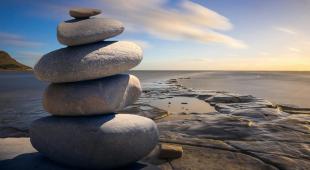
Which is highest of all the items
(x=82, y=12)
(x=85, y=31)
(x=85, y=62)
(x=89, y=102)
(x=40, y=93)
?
(x=82, y=12)

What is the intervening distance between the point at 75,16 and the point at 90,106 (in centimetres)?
175

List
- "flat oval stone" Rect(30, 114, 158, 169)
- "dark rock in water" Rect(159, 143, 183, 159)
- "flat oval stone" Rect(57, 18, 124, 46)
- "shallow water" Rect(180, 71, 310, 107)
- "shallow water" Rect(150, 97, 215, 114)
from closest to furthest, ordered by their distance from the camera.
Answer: "flat oval stone" Rect(30, 114, 158, 169), "flat oval stone" Rect(57, 18, 124, 46), "dark rock in water" Rect(159, 143, 183, 159), "shallow water" Rect(150, 97, 215, 114), "shallow water" Rect(180, 71, 310, 107)

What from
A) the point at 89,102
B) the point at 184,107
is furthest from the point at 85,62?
the point at 184,107

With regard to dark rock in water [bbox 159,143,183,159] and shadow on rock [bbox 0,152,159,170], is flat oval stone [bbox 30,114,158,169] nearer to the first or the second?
shadow on rock [bbox 0,152,159,170]

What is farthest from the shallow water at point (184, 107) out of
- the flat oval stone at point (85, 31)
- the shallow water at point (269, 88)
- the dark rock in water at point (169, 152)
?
the flat oval stone at point (85, 31)

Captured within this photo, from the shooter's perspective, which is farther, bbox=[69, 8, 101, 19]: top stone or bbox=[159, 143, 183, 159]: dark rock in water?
bbox=[159, 143, 183, 159]: dark rock in water

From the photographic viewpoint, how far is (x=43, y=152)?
227 inches

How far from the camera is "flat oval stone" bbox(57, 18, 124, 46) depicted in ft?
18.2

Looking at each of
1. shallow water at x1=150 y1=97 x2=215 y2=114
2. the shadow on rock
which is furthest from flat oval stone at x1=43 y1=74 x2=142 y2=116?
shallow water at x1=150 y1=97 x2=215 y2=114

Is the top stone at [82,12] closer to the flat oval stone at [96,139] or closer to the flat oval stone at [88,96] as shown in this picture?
the flat oval stone at [88,96]

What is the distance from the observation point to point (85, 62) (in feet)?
17.7

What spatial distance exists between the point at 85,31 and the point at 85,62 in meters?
0.58

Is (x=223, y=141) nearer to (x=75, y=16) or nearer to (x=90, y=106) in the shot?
(x=90, y=106)

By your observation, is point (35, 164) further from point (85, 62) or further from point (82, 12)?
point (82, 12)
